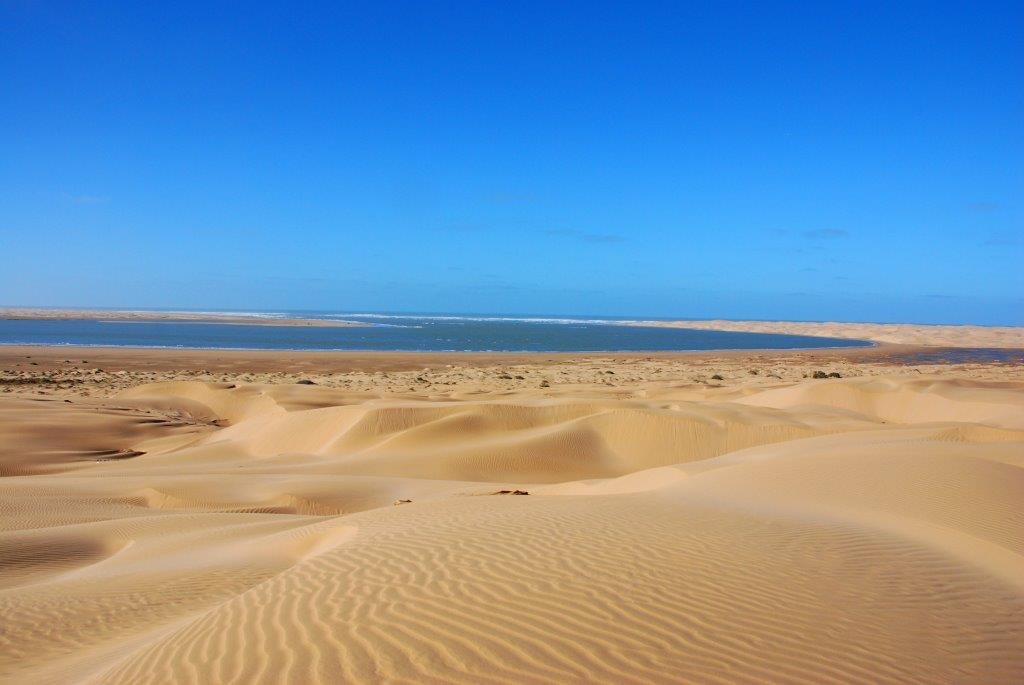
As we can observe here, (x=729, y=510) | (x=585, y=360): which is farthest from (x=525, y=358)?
(x=729, y=510)

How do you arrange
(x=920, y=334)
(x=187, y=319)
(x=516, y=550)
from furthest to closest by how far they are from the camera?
1. (x=187, y=319)
2. (x=920, y=334)
3. (x=516, y=550)

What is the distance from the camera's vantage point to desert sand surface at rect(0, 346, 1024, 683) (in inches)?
144

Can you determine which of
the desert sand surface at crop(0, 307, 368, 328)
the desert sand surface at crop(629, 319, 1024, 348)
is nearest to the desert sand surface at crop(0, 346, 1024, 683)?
the desert sand surface at crop(629, 319, 1024, 348)

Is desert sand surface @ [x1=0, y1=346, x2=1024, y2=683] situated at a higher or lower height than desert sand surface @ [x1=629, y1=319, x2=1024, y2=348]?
lower

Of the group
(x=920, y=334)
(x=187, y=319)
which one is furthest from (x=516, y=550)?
(x=187, y=319)

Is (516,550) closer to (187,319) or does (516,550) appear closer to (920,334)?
(920,334)

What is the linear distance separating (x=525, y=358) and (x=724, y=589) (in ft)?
136

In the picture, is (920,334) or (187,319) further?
(187,319)

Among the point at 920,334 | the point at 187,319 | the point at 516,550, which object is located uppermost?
the point at 920,334

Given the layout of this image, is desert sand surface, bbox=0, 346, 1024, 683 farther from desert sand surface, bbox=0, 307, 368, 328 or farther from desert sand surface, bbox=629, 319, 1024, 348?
desert sand surface, bbox=0, 307, 368, 328

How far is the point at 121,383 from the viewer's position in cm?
2888

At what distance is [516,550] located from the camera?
537 centimetres

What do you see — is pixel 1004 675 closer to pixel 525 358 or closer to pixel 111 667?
pixel 111 667

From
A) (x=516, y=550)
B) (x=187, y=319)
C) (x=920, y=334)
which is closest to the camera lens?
(x=516, y=550)
